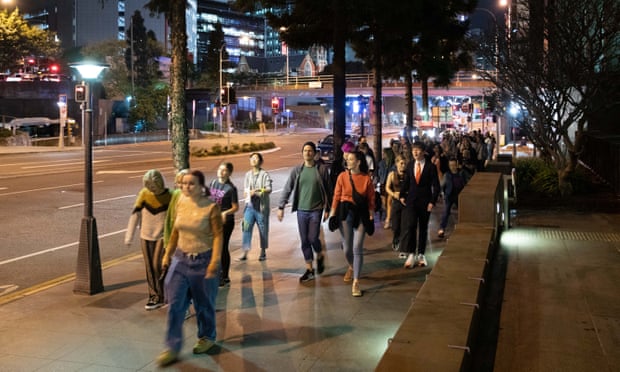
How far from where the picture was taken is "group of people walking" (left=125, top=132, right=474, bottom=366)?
5688mm

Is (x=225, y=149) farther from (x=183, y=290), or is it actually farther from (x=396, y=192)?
(x=183, y=290)

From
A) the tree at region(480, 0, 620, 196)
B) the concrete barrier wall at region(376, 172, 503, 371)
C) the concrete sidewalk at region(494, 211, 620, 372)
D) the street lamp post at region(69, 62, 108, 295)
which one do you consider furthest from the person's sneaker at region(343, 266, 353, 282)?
the tree at region(480, 0, 620, 196)

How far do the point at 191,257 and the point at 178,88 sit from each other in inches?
242

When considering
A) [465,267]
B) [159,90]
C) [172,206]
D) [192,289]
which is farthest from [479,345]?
[159,90]

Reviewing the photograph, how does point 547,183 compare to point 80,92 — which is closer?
point 80,92

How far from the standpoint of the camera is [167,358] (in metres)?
5.55

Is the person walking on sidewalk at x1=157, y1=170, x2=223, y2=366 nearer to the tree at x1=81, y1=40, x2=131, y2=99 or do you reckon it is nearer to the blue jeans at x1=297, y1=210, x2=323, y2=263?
the blue jeans at x1=297, y1=210, x2=323, y2=263

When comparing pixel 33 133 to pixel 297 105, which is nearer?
pixel 33 133

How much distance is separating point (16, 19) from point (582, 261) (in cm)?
5748

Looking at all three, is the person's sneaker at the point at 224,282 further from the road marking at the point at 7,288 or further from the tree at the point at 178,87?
the tree at the point at 178,87

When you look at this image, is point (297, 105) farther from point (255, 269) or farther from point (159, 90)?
point (255, 269)

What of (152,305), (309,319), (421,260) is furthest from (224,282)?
(421,260)

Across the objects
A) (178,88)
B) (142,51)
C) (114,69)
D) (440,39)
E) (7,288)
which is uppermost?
(142,51)

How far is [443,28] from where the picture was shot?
28.1 metres
